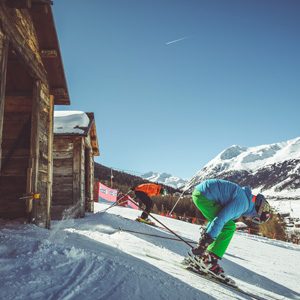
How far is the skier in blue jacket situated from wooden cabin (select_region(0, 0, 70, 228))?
3.50m

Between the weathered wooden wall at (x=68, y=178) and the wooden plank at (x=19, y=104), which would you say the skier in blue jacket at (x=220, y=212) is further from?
the weathered wooden wall at (x=68, y=178)

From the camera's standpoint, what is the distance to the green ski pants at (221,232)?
4.87m

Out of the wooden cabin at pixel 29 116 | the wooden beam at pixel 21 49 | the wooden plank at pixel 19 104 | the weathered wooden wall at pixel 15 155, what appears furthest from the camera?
the wooden plank at pixel 19 104

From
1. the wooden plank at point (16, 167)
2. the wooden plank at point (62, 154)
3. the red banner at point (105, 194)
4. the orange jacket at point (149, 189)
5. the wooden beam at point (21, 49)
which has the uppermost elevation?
the wooden beam at point (21, 49)

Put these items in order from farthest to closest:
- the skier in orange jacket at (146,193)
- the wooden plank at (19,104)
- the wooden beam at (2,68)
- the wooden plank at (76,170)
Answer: the wooden plank at (76,170), the skier in orange jacket at (146,193), the wooden plank at (19,104), the wooden beam at (2,68)

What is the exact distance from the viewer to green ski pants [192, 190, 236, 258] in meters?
4.87

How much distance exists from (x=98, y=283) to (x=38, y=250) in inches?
43.9

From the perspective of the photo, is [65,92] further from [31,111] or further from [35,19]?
[35,19]

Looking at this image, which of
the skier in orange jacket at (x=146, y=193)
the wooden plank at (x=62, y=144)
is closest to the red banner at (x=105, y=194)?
the wooden plank at (x=62, y=144)

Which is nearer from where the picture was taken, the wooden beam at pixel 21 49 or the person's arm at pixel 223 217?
the person's arm at pixel 223 217

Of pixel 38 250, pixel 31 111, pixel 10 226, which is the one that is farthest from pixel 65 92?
pixel 38 250

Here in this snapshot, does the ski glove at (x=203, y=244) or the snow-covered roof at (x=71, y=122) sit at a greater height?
the snow-covered roof at (x=71, y=122)

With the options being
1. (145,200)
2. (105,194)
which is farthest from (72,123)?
(105,194)

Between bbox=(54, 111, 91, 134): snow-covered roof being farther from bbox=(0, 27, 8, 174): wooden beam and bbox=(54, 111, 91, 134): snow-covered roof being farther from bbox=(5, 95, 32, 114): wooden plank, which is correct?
bbox=(0, 27, 8, 174): wooden beam
